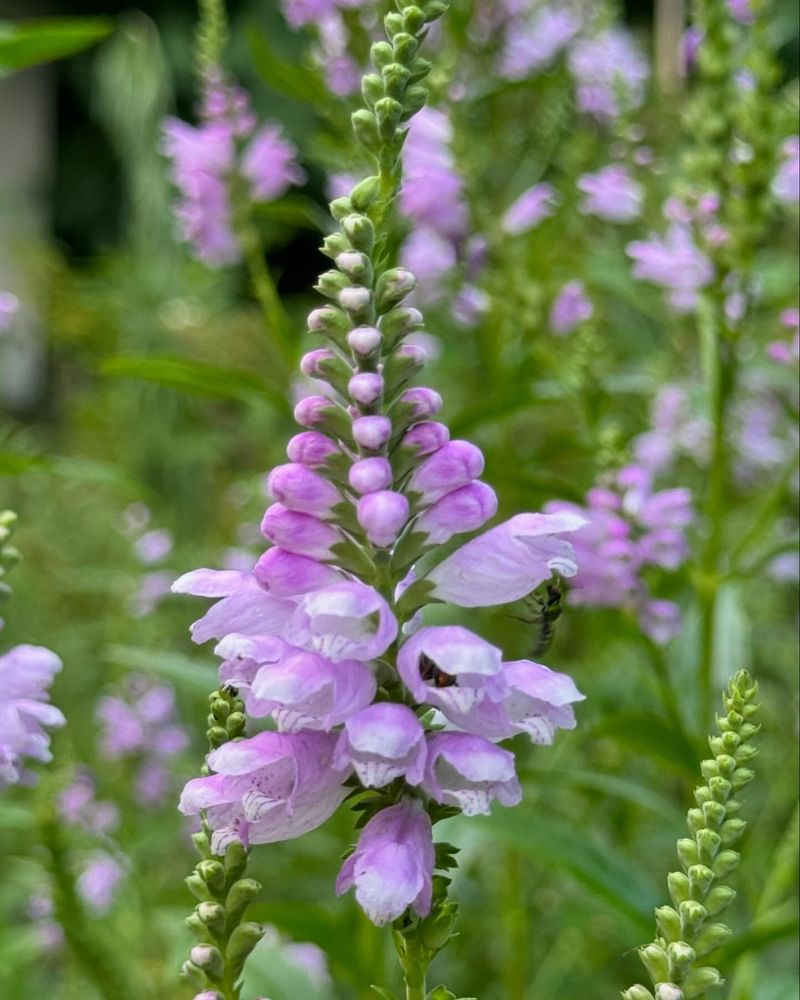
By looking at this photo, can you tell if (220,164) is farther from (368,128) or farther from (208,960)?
(208,960)

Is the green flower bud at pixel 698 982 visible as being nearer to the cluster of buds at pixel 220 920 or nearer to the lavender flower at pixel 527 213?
the cluster of buds at pixel 220 920

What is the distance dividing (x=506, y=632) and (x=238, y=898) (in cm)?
161

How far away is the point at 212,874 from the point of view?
2.47 ft

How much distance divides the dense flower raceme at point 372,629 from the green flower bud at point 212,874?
0.05 ft

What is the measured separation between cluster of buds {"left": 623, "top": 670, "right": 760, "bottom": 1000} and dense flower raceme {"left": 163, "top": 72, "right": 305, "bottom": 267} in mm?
1665

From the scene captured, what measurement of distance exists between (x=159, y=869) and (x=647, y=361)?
5.41 feet

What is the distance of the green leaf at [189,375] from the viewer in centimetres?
181

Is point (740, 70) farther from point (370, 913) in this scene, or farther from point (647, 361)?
point (370, 913)

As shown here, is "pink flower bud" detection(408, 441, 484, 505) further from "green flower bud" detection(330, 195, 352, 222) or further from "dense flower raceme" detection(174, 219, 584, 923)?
"green flower bud" detection(330, 195, 352, 222)


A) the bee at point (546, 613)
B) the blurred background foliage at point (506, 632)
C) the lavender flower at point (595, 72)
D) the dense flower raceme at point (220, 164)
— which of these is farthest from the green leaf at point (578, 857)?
the lavender flower at point (595, 72)

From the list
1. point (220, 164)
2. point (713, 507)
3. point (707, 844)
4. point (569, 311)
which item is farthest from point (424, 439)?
point (220, 164)

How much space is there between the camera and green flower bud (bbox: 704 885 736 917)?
714 millimetres

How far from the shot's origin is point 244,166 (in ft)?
7.25

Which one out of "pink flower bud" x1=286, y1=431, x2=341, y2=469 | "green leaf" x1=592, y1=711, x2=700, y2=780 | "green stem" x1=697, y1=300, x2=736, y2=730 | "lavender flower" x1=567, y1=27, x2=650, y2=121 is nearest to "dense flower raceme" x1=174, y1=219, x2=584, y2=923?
"pink flower bud" x1=286, y1=431, x2=341, y2=469
